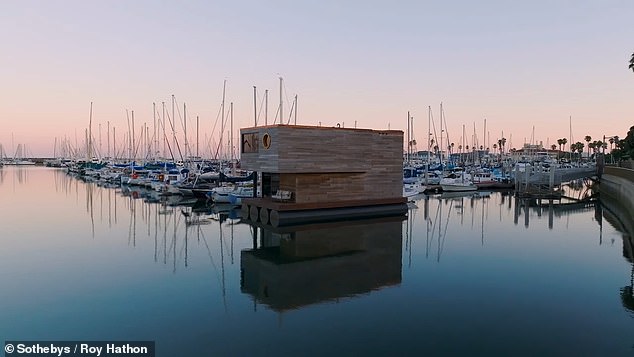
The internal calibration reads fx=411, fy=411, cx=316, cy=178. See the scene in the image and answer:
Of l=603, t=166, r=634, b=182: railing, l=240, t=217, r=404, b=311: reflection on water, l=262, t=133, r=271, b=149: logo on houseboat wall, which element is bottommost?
l=240, t=217, r=404, b=311: reflection on water

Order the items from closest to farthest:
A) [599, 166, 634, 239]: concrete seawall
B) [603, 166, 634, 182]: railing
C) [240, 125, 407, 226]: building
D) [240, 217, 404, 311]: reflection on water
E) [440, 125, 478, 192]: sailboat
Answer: [240, 217, 404, 311]: reflection on water → [240, 125, 407, 226]: building → [599, 166, 634, 239]: concrete seawall → [603, 166, 634, 182]: railing → [440, 125, 478, 192]: sailboat

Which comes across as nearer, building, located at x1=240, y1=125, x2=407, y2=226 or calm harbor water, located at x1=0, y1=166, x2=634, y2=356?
calm harbor water, located at x1=0, y1=166, x2=634, y2=356

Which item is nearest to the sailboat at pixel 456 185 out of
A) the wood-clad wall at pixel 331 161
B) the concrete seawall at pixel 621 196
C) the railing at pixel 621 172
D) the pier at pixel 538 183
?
the pier at pixel 538 183

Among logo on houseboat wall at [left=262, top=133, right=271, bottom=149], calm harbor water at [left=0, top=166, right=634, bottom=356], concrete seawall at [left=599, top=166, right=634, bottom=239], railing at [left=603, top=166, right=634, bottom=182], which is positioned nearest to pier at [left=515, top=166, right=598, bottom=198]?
concrete seawall at [left=599, top=166, right=634, bottom=239]

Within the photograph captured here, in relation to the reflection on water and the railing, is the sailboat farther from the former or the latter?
the reflection on water

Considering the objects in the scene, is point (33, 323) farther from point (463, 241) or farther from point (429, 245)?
point (463, 241)

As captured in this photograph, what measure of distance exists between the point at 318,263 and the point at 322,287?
3661mm

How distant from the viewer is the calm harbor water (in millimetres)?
10656

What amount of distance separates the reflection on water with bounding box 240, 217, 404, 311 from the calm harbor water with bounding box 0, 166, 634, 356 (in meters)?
0.09

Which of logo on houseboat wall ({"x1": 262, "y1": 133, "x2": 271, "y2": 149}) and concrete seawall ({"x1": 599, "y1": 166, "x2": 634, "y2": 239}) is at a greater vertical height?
logo on houseboat wall ({"x1": 262, "y1": 133, "x2": 271, "y2": 149})

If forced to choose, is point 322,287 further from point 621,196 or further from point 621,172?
point 621,172

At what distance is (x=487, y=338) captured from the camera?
10578mm

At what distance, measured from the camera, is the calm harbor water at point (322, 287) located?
420 inches

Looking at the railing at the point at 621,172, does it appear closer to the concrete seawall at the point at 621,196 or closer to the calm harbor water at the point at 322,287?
the concrete seawall at the point at 621,196
